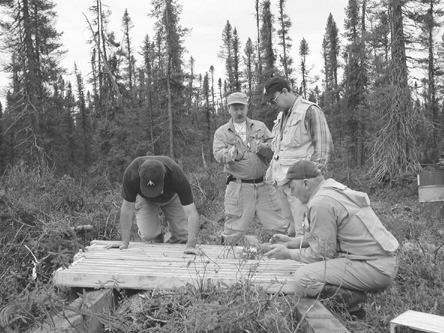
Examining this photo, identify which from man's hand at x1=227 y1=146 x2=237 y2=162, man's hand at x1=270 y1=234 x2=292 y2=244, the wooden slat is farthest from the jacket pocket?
the wooden slat

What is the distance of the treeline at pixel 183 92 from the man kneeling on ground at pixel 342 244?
10.8m

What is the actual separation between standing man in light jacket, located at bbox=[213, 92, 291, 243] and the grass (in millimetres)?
1022

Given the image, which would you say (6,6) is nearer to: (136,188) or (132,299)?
(136,188)

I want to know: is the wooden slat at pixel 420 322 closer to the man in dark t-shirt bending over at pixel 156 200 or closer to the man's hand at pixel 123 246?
the man in dark t-shirt bending over at pixel 156 200

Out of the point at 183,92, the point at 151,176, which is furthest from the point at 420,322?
the point at 183,92

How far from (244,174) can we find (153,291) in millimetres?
2338

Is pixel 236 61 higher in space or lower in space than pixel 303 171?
higher

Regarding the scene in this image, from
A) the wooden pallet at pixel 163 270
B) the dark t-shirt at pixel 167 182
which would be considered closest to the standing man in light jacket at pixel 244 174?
the dark t-shirt at pixel 167 182

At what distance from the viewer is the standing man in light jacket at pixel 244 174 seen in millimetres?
5223

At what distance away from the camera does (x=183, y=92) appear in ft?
94.6

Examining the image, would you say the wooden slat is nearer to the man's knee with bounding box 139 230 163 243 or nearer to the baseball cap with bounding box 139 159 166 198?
the baseball cap with bounding box 139 159 166 198

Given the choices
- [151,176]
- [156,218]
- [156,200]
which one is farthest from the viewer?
[156,218]

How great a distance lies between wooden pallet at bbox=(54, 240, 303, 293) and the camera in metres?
3.30

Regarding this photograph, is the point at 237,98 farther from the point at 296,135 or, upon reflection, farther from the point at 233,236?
the point at 233,236
